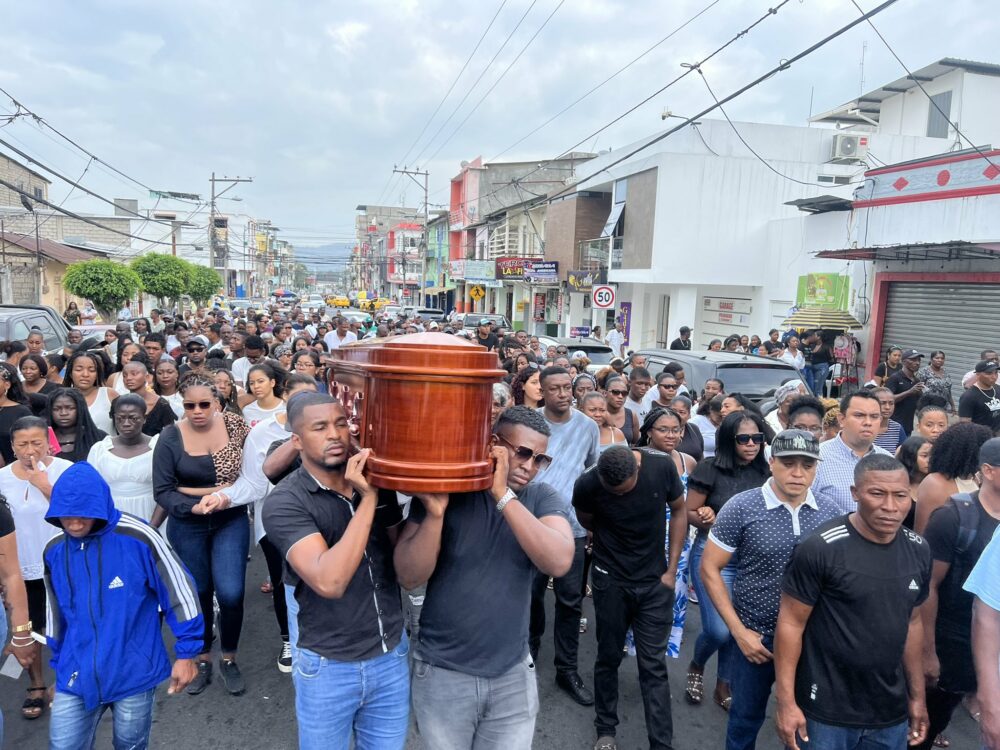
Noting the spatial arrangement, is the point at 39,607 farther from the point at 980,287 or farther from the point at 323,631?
the point at 980,287

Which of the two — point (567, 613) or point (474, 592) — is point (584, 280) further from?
point (474, 592)

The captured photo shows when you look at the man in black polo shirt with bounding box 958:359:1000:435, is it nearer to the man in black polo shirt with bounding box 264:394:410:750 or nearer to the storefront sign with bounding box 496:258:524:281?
the man in black polo shirt with bounding box 264:394:410:750

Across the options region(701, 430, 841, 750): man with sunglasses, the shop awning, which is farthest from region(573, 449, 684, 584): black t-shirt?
the shop awning

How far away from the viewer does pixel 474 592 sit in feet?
8.21

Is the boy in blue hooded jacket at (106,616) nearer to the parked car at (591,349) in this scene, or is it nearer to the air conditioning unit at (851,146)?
the parked car at (591,349)

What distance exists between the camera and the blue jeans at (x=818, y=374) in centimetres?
1424

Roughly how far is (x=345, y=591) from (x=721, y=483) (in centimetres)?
249

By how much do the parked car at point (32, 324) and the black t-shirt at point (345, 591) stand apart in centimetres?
818

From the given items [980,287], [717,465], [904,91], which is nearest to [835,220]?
[980,287]

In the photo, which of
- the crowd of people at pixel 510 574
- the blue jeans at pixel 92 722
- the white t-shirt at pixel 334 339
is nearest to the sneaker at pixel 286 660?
the crowd of people at pixel 510 574

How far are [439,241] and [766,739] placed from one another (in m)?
52.4

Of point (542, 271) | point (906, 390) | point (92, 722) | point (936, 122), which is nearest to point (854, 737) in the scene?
point (92, 722)

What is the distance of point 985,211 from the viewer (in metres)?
11.6

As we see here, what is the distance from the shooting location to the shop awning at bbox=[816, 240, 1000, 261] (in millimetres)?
11669
